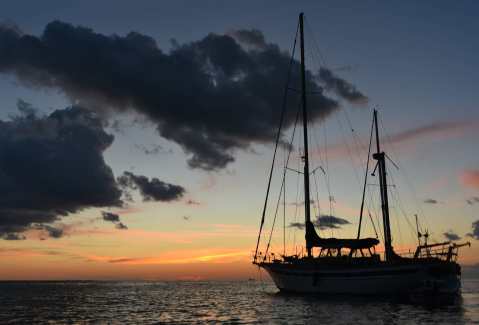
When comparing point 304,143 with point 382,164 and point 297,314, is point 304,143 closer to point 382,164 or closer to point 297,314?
point 382,164

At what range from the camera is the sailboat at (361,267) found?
2121 inches

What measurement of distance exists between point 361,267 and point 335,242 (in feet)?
18.5

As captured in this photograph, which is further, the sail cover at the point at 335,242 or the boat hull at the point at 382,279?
the sail cover at the point at 335,242

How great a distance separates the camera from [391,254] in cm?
6191

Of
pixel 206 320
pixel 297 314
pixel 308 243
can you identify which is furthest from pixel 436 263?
pixel 206 320

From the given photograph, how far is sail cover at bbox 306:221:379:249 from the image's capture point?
5962cm

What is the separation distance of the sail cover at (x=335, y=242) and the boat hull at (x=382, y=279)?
2.78m

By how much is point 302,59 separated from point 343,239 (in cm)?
2265

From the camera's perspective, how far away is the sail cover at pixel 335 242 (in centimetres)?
5962

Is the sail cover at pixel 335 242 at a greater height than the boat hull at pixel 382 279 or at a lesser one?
greater

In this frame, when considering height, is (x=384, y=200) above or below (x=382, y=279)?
above

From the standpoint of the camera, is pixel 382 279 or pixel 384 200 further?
pixel 384 200

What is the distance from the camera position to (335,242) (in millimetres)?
59844

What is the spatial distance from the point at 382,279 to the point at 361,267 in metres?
2.49
